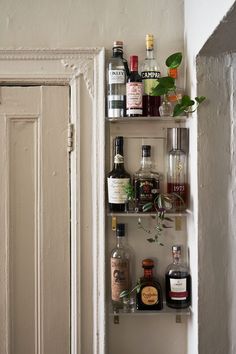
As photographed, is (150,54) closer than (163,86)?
No

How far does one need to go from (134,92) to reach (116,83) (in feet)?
0.26

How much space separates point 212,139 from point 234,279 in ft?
1.61

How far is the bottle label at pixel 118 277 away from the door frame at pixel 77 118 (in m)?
0.04

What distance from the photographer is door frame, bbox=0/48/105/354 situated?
1573 mm

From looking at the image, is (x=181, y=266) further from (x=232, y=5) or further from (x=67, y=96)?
(x=232, y=5)

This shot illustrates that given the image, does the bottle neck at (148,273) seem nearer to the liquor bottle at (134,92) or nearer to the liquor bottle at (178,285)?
the liquor bottle at (178,285)

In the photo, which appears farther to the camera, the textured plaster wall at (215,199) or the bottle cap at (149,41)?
the bottle cap at (149,41)

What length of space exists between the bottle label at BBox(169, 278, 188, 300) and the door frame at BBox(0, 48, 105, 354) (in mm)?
264

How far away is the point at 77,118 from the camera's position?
1.59 m

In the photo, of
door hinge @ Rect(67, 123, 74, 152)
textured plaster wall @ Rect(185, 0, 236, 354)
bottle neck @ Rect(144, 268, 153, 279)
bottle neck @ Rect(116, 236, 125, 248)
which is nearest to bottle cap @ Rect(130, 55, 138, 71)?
textured plaster wall @ Rect(185, 0, 236, 354)

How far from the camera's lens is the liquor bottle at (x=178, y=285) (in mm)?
1507

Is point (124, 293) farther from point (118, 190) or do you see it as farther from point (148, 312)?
point (118, 190)

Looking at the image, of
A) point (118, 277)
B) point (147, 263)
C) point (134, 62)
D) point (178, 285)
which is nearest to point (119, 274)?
point (118, 277)

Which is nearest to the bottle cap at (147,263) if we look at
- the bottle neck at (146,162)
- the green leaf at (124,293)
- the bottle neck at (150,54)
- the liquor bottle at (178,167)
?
the green leaf at (124,293)
